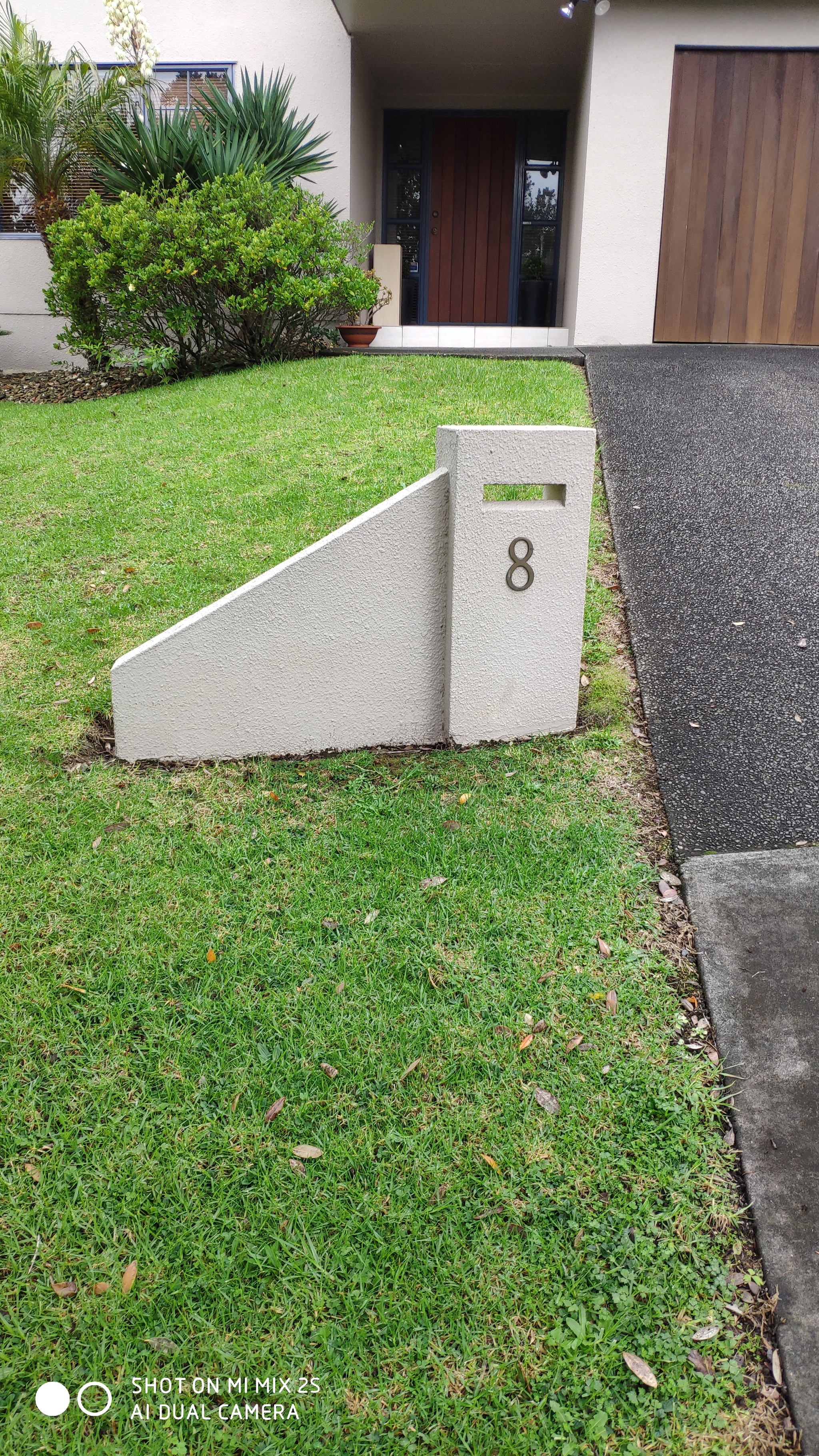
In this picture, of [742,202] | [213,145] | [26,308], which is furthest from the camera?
[26,308]

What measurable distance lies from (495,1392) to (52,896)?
178 cm

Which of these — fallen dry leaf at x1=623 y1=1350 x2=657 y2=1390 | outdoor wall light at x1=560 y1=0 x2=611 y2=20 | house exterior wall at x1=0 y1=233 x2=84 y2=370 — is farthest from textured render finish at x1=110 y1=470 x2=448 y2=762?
house exterior wall at x1=0 y1=233 x2=84 y2=370

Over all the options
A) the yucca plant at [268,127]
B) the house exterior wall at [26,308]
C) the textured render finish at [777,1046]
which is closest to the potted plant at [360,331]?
the yucca plant at [268,127]

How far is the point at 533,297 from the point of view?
12.7m

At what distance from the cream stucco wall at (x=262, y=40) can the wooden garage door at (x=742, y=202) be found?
11.2 feet

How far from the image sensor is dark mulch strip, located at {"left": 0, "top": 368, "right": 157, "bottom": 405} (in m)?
9.26

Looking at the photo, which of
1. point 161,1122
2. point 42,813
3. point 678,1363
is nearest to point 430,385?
point 42,813

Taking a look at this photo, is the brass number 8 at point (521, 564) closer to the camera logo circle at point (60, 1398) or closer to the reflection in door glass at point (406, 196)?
the camera logo circle at point (60, 1398)

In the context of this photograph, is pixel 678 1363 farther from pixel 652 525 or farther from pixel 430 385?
pixel 430 385

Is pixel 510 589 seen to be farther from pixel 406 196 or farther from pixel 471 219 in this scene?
pixel 406 196

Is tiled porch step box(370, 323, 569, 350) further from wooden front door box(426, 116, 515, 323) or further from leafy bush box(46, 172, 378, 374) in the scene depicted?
wooden front door box(426, 116, 515, 323)

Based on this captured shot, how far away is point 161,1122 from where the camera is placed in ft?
7.22

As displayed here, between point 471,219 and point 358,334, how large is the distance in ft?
13.0

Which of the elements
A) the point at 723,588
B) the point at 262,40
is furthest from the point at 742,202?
the point at 723,588
